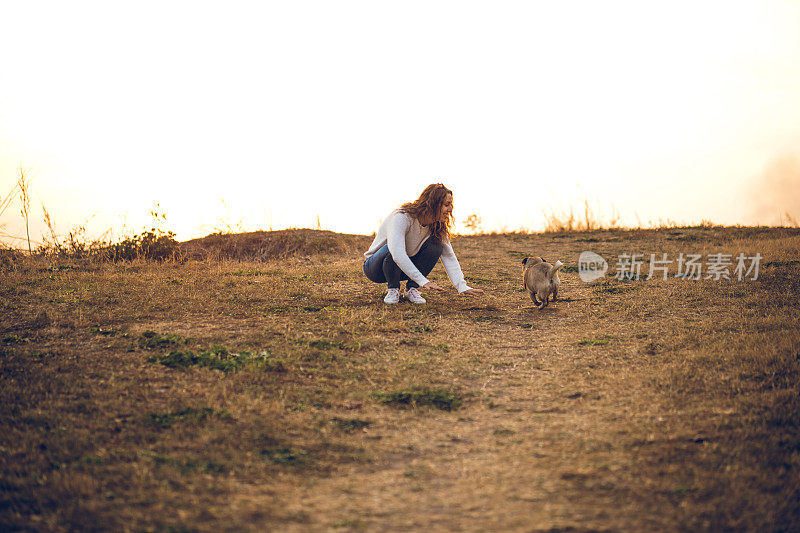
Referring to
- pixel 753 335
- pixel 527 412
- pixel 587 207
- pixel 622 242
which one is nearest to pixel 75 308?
pixel 527 412

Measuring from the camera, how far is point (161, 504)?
114 inches

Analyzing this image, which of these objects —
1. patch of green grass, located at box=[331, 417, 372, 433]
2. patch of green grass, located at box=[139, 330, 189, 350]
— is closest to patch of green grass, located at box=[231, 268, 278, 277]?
patch of green grass, located at box=[139, 330, 189, 350]

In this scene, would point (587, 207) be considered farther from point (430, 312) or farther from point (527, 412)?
point (527, 412)

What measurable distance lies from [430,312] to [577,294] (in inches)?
90.1

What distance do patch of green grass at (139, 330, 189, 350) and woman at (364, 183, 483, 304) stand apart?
222cm

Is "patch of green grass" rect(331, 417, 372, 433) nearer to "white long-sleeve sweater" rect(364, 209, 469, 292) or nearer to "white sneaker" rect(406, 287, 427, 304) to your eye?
"white long-sleeve sweater" rect(364, 209, 469, 292)

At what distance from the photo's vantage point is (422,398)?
4.29 m

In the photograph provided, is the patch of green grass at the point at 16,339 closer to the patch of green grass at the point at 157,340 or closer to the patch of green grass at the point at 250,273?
the patch of green grass at the point at 157,340

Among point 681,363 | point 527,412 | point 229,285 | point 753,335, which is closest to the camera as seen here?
point 527,412

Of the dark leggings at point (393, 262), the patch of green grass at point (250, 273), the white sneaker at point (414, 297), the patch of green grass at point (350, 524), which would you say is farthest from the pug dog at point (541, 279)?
the patch of green grass at point (350, 524)

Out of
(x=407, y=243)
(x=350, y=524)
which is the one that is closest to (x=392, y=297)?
(x=407, y=243)

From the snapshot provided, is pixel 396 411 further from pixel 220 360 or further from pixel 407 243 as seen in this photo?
pixel 407 243

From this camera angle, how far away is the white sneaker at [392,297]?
23.2 ft

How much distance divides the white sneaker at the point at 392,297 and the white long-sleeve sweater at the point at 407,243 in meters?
0.49
